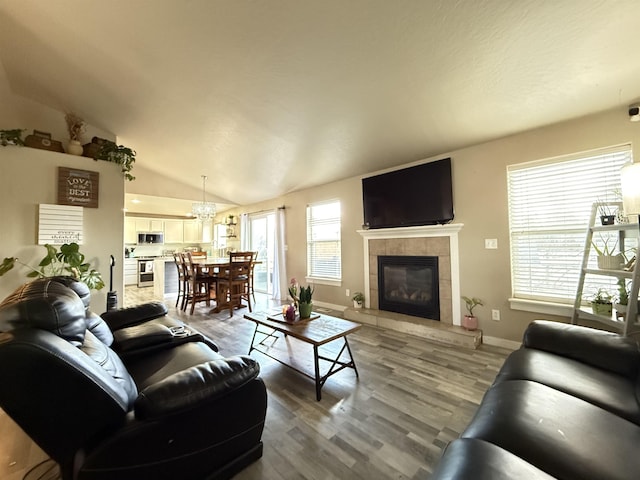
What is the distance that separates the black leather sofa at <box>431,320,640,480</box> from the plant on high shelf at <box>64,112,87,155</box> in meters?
4.66

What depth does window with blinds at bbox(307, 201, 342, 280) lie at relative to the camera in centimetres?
469

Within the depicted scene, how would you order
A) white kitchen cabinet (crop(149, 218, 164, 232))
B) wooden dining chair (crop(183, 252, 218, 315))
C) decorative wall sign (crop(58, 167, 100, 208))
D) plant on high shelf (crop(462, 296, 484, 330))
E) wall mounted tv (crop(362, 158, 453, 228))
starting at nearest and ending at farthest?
1. plant on high shelf (crop(462, 296, 484, 330))
2. decorative wall sign (crop(58, 167, 100, 208))
3. wall mounted tv (crop(362, 158, 453, 228))
4. wooden dining chair (crop(183, 252, 218, 315))
5. white kitchen cabinet (crop(149, 218, 164, 232))

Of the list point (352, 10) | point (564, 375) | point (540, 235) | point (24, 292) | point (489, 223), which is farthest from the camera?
point (489, 223)

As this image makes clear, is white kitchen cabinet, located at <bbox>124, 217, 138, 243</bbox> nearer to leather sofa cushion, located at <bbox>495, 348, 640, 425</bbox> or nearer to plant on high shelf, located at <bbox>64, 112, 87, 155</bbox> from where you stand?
plant on high shelf, located at <bbox>64, 112, 87, 155</bbox>

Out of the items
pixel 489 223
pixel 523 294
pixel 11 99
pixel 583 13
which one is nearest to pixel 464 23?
pixel 583 13

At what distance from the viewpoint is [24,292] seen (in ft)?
3.73

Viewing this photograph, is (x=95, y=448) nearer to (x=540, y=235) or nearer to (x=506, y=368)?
(x=506, y=368)

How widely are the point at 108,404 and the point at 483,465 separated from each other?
1.26m

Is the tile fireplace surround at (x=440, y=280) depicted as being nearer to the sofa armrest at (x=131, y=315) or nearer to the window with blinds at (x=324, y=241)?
the window with blinds at (x=324, y=241)

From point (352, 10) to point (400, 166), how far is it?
7.63ft

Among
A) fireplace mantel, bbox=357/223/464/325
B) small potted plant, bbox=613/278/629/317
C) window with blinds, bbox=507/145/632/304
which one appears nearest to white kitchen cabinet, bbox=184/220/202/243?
fireplace mantel, bbox=357/223/464/325

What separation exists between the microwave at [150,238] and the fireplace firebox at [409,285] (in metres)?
7.00

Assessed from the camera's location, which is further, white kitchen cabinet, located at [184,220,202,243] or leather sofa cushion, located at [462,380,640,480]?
white kitchen cabinet, located at [184,220,202,243]

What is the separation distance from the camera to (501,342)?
2.92m
